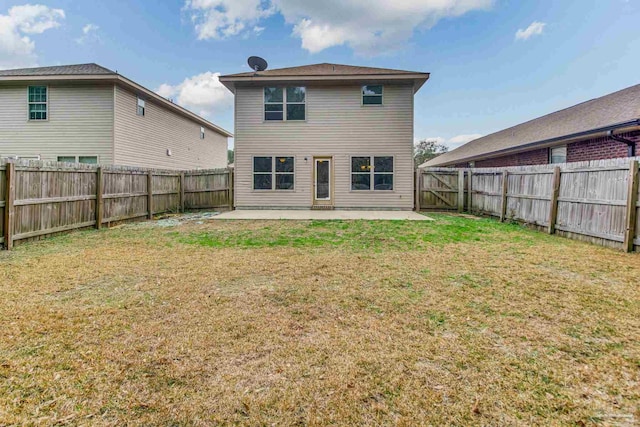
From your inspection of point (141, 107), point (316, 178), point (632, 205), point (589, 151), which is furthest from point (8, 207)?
point (589, 151)

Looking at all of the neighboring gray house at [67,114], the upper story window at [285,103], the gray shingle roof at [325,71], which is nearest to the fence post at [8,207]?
the neighboring gray house at [67,114]

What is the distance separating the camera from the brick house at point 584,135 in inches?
348

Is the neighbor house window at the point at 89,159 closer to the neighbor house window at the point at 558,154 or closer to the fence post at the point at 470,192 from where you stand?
the fence post at the point at 470,192

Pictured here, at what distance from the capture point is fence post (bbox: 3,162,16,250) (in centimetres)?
566

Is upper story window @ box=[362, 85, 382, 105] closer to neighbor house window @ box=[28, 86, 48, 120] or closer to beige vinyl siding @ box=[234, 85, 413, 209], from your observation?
beige vinyl siding @ box=[234, 85, 413, 209]

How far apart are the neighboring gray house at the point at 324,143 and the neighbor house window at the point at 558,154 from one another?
5283 mm

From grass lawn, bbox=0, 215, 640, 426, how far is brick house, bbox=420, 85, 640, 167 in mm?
5886

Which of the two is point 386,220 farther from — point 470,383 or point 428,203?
point 470,383

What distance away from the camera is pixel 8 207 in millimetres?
5680

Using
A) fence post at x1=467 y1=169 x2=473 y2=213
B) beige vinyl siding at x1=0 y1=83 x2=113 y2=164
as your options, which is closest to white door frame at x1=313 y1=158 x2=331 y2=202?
fence post at x1=467 y1=169 x2=473 y2=213

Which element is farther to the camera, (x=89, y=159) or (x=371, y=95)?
(x=371, y=95)

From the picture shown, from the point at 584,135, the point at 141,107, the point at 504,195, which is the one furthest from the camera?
the point at 141,107

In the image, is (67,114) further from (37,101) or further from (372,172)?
(372,172)

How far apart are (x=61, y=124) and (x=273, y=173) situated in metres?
8.34
